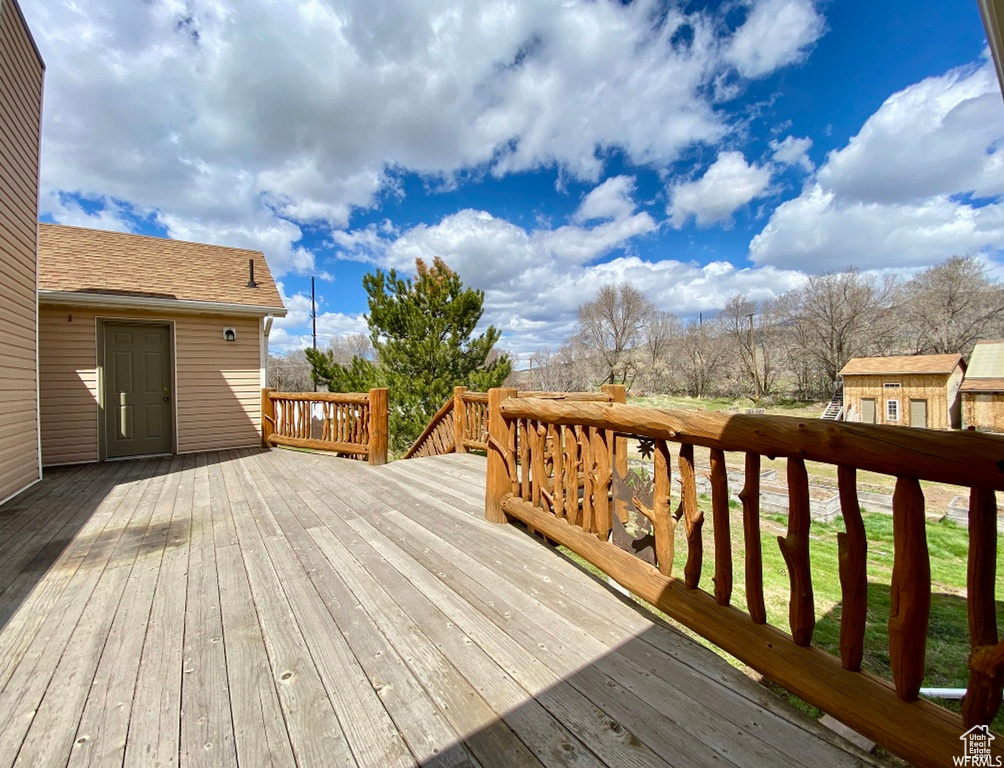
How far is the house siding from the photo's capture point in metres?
14.0

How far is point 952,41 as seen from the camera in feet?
17.7

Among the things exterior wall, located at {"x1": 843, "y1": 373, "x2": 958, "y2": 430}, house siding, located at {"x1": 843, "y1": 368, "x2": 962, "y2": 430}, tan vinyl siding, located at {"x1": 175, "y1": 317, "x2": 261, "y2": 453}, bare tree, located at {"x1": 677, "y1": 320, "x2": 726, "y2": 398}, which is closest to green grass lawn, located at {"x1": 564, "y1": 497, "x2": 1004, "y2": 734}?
tan vinyl siding, located at {"x1": 175, "y1": 317, "x2": 261, "y2": 453}

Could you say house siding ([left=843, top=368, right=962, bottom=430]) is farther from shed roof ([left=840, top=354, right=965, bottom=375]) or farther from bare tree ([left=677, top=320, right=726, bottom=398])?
bare tree ([left=677, top=320, right=726, bottom=398])

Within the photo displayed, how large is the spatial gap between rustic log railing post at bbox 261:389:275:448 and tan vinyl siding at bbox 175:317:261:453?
0.10m

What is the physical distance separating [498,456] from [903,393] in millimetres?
19353

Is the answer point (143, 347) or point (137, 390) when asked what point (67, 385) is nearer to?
point (137, 390)

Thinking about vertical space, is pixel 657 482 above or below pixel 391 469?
above

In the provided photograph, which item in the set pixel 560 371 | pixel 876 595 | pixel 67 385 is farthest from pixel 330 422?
pixel 560 371

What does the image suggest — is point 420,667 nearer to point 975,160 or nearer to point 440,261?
point 440,261

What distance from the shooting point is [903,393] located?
1474 centimetres

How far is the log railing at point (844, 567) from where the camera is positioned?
80 cm

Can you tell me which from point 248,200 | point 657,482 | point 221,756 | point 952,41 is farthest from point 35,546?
point 248,200

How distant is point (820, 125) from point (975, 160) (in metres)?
6.80

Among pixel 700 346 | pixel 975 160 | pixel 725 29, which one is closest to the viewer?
pixel 725 29
